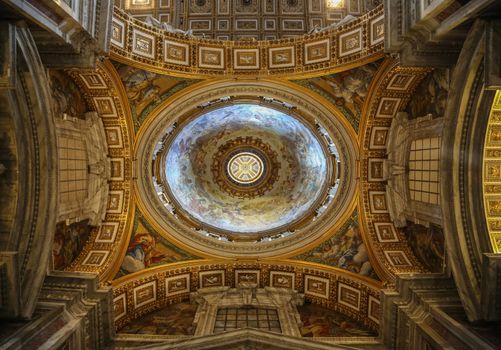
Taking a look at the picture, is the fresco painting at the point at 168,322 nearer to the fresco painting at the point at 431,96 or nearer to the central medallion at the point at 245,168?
the central medallion at the point at 245,168

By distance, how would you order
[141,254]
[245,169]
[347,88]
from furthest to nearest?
1. [245,169]
2. [141,254]
3. [347,88]

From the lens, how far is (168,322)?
43.4 feet

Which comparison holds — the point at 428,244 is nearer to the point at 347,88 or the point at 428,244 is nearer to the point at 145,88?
the point at 347,88

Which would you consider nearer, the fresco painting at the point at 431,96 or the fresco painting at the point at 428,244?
the fresco painting at the point at 431,96

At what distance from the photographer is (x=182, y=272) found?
14.1m

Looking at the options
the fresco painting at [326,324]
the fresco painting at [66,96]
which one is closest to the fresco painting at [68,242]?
the fresco painting at [66,96]

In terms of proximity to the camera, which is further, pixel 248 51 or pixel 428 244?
pixel 248 51

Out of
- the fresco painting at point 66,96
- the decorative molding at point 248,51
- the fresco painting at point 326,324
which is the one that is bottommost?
the fresco painting at point 326,324

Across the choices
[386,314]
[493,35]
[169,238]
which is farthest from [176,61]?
[386,314]

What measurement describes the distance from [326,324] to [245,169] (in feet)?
27.9

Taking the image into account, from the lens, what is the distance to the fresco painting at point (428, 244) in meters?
11.5

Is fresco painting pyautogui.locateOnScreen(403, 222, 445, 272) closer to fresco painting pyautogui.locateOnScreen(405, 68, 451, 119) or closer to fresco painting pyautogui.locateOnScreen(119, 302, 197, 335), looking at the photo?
fresco painting pyautogui.locateOnScreen(405, 68, 451, 119)

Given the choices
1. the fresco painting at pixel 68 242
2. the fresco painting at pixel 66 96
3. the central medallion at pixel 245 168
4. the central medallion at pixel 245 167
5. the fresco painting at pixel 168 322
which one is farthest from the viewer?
the central medallion at pixel 245 168

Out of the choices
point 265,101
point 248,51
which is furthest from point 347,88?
point 248,51
